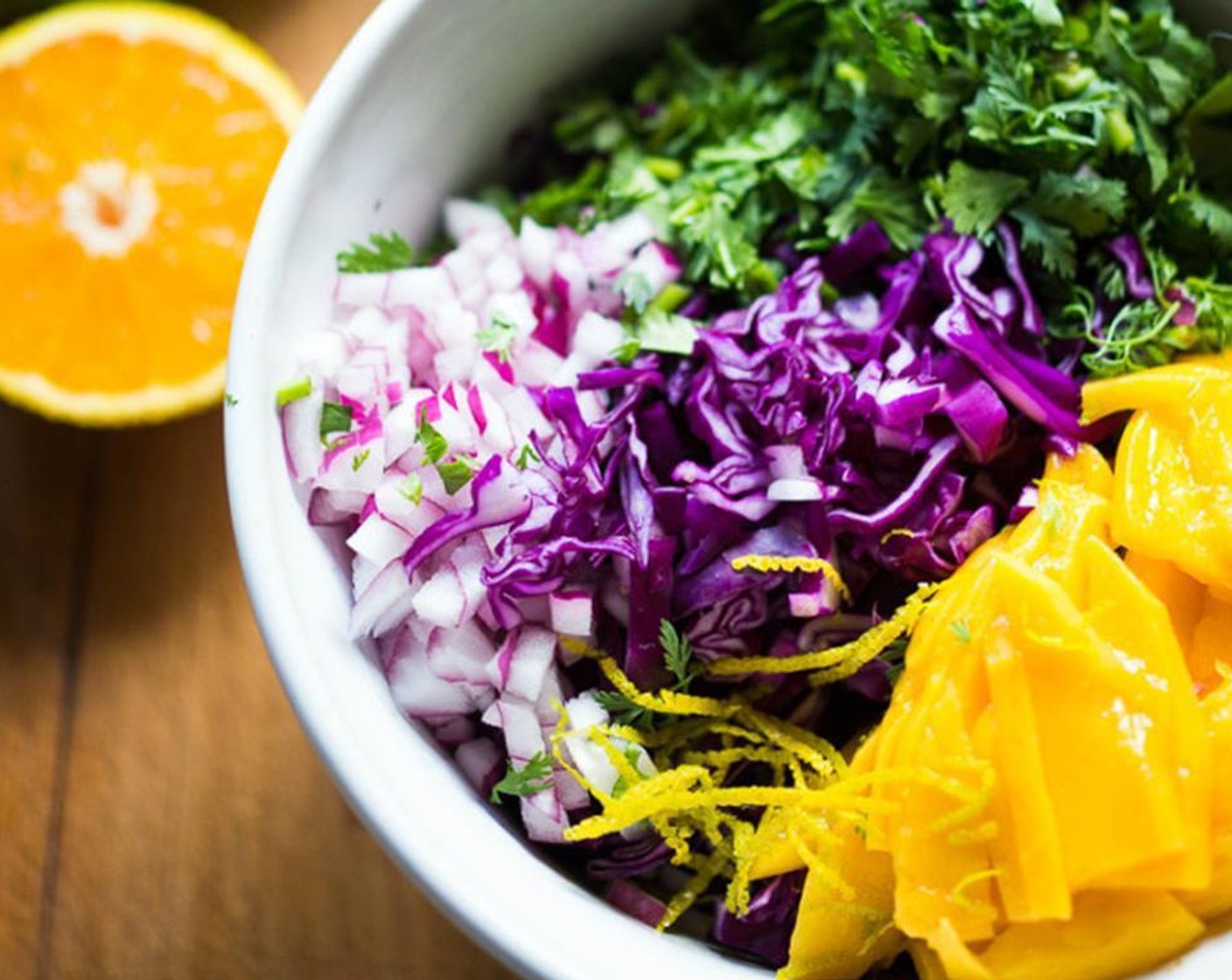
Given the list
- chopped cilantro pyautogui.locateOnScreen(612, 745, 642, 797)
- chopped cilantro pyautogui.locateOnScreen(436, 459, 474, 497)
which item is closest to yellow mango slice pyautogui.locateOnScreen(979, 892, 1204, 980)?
chopped cilantro pyautogui.locateOnScreen(612, 745, 642, 797)

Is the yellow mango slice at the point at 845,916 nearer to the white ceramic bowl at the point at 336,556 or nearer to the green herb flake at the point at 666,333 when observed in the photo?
the white ceramic bowl at the point at 336,556

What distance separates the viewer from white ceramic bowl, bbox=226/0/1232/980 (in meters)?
1.29

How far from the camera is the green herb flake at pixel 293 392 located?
1.40 m

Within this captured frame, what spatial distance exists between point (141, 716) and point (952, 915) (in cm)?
102

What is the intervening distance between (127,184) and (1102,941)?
53.2 inches

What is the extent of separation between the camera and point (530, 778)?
1.35m

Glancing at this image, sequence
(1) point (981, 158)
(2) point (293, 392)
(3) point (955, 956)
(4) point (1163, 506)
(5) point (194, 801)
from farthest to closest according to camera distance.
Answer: (5) point (194, 801) → (1) point (981, 158) → (2) point (293, 392) → (4) point (1163, 506) → (3) point (955, 956)

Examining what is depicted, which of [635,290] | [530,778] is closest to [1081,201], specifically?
[635,290]

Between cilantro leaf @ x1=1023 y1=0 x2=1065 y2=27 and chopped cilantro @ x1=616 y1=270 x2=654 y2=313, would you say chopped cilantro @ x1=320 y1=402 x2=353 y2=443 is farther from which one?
cilantro leaf @ x1=1023 y1=0 x2=1065 y2=27

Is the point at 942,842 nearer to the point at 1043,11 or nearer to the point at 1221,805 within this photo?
the point at 1221,805

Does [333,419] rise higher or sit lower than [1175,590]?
higher

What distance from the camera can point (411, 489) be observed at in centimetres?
138

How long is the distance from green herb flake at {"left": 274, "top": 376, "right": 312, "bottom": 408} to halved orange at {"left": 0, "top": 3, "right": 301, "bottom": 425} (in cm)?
40

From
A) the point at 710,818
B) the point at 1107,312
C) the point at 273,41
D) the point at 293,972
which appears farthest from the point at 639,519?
the point at 273,41
